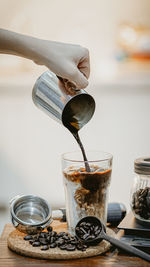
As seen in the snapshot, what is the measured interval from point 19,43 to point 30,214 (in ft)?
1.71

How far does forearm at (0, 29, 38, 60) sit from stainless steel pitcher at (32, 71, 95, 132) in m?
0.08

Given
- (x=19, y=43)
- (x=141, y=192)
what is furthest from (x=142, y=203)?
(x=19, y=43)

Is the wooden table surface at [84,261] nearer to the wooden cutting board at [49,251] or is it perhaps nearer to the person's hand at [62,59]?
the wooden cutting board at [49,251]

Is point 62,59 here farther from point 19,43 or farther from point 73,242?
point 73,242

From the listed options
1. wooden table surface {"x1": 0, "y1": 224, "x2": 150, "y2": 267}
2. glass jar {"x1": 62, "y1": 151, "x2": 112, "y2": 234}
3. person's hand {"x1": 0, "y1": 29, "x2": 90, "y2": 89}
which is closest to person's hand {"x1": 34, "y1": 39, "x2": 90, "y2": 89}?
person's hand {"x1": 0, "y1": 29, "x2": 90, "y2": 89}

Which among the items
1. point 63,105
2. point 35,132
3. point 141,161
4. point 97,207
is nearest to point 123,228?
point 97,207

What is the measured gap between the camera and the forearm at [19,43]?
109cm

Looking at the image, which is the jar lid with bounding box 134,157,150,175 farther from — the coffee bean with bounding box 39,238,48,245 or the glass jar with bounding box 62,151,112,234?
the coffee bean with bounding box 39,238,48,245

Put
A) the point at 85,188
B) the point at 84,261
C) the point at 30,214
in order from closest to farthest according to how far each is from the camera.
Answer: the point at 84,261 < the point at 85,188 < the point at 30,214

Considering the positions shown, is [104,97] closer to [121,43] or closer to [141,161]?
[121,43]

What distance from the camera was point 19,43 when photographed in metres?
1.10

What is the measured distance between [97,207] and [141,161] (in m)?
0.19

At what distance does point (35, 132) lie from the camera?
2883 millimetres

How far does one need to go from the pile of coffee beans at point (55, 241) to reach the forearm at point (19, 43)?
0.51 metres
